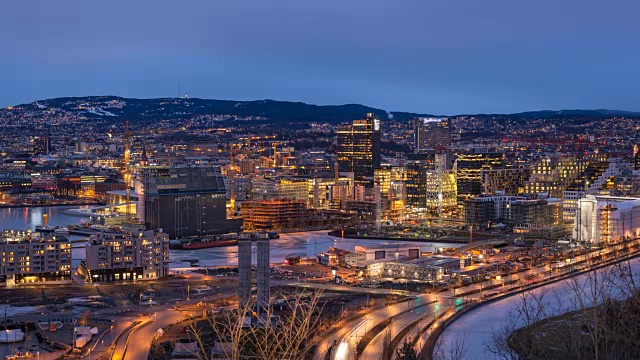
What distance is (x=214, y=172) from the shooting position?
893 inches

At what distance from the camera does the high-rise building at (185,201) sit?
70.8ft

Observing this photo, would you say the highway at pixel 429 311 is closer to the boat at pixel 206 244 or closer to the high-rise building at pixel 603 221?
the high-rise building at pixel 603 221

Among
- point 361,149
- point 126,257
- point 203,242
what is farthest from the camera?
point 361,149

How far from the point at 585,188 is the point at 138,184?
1213 cm

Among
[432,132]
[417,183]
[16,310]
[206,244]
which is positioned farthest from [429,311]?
[432,132]

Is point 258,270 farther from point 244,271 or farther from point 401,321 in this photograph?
point 401,321

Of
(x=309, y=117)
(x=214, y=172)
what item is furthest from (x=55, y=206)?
(x=309, y=117)

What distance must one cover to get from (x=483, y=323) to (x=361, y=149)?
73.2ft

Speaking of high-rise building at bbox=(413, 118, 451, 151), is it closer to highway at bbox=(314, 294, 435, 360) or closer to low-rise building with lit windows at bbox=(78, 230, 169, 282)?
low-rise building with lit windows at bbox=(78, 230, 169, 282)

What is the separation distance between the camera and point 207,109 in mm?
72500

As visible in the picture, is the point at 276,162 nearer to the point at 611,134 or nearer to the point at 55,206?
the point at 55,206

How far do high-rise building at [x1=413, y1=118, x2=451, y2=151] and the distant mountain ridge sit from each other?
2067 cm

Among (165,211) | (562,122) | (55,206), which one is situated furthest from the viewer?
(562,122)

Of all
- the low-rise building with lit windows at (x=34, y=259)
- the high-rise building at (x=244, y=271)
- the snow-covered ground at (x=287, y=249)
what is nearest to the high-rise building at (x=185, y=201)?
the snow-covered ground at (x=287, y=249)
